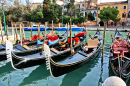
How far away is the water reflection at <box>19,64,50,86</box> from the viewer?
201 inches

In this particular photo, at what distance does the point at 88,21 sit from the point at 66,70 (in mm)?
23003

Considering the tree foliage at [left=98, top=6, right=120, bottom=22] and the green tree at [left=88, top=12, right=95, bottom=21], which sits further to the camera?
the green tree at [left=88, top=12, right=95, bottom=21]

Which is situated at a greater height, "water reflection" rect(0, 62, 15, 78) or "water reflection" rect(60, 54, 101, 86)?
"water reflection" rect(0, 62, 15, 78)

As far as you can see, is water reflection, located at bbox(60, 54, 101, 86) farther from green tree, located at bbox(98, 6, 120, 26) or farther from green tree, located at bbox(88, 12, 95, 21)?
green tree, located at bbox(88, 12, 95, 21)

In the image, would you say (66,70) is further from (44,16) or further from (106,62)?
(44,16)

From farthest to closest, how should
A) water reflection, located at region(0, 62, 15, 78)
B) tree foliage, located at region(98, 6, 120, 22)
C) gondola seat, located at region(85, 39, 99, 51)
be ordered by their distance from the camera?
tree foliage, located at region(98, 6, 120, 22) < gondola seat, located at region(85, 39, 99, 51) < water reflection, located at region(0, 62, 15, 78)

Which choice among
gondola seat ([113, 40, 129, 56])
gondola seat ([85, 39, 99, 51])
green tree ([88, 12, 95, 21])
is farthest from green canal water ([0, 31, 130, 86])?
green tree ([88, 12, 95, 21])

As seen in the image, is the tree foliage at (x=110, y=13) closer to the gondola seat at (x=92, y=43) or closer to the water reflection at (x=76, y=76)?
the gondola seat at (x=92, y=43)

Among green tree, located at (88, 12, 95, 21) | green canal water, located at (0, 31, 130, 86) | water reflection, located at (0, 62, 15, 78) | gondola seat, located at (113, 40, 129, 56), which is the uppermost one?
green tree, located at (88, 12, 95, 21)

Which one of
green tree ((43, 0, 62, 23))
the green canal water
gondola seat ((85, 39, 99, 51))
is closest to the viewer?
the green canal water

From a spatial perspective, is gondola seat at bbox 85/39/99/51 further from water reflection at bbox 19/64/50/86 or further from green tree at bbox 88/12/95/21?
green tree at bbox 88/12/95/21

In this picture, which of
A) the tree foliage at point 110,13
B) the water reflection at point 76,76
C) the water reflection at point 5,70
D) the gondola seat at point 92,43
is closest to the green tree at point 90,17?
the tree foliage at point 110,13

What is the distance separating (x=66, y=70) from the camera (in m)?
5.12

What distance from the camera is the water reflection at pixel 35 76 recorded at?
16.8 feet
